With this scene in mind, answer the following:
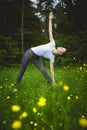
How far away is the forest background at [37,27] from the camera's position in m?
15.7

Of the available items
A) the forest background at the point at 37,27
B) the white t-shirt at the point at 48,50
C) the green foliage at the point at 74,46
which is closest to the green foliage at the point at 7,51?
the forest background at the point at 37,27

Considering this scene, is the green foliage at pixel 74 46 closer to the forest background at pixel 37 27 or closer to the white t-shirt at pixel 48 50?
the forest background at pixel 37 27

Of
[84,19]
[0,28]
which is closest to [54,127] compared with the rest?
[84,19]

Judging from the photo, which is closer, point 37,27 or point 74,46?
point 74,46

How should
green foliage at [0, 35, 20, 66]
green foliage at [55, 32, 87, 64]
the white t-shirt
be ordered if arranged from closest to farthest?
the white t-shirt → green foliage at [55, 32, 87, 64] → green foliage at [0, 35, 20, 66]

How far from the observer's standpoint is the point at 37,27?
20688 mm

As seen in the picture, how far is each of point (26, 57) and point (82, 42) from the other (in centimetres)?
944

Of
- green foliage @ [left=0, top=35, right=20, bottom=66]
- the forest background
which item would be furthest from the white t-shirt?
green foliage @ [left=0, top=35, right=20, bottom=66]

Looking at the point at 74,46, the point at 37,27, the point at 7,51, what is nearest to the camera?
the point at 74,46

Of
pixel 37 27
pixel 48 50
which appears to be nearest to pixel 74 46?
pixel 37 27

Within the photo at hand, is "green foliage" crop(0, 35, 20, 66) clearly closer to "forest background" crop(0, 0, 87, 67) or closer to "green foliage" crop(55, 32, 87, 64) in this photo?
"forest background" crop(0, 0, 87, 67)

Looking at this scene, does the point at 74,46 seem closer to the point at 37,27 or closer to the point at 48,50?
the point at 37,27

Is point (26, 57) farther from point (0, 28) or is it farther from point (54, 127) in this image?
point (0, 28)

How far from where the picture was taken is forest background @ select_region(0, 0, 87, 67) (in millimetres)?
15731
